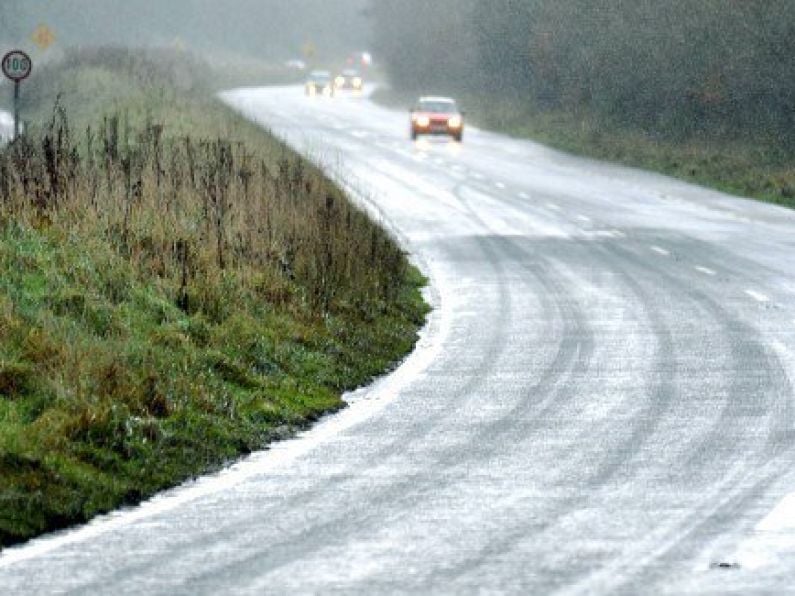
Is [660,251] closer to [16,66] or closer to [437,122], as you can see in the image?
[16,66]

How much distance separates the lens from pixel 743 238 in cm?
3225

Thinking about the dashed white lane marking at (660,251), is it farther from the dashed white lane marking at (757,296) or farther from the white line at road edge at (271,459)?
the white line at road edge at (271,459)

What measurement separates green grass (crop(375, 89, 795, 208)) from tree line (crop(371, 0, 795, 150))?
0.42 m

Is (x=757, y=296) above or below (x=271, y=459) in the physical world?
below

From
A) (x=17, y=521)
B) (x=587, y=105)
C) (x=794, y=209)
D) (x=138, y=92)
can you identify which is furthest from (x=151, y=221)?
(x=587, y=105)

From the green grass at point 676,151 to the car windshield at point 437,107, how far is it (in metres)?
2.90

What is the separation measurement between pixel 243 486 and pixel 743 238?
2187cm

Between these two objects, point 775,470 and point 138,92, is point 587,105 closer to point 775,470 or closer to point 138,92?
point 138,92

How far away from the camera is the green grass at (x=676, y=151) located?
45.3 meters

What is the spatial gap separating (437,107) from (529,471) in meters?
53.5

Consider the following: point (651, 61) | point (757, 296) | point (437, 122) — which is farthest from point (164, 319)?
point (437, 122)

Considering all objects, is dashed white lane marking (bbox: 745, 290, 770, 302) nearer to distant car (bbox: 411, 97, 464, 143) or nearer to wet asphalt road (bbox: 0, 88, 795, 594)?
wet asphalt road (bbox: 0, 88, 795, 594)

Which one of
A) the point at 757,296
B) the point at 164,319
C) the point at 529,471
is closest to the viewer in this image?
the point at 529,471

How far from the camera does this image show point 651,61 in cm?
6038
